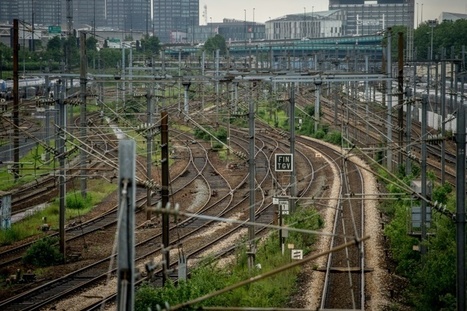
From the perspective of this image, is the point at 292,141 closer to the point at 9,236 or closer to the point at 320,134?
the point at 9,236

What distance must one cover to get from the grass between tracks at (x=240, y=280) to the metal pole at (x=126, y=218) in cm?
376

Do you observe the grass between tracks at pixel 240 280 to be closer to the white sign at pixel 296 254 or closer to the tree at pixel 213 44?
the white sign at pixel 296 254

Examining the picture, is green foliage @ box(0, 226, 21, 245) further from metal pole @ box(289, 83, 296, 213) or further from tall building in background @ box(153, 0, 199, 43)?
tall building in background @ box(153, 0, 199, 43)

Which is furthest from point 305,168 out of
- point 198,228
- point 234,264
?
point 234,264

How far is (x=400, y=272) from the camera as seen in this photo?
14828 mm

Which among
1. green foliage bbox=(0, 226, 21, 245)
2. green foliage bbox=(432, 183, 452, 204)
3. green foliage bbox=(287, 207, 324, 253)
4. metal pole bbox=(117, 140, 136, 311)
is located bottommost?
green foliage bbox=(0, 226, 21, 245)

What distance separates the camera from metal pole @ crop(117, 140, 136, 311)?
241 inches

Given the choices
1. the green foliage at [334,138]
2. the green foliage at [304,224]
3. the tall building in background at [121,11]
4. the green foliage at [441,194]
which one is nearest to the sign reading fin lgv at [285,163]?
the green foliage at [304,224]

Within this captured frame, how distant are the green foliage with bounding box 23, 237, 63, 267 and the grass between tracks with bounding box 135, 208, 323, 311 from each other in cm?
287

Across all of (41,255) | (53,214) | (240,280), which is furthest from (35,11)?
(240,280)

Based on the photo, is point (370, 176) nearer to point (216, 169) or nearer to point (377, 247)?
point (216, 169)

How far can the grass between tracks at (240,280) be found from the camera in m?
11.1

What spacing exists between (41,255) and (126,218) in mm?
10215

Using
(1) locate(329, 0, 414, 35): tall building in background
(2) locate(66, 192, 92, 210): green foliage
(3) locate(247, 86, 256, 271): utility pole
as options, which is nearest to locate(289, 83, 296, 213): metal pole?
(3) locate(247, 86, 256, 271): utility pole
